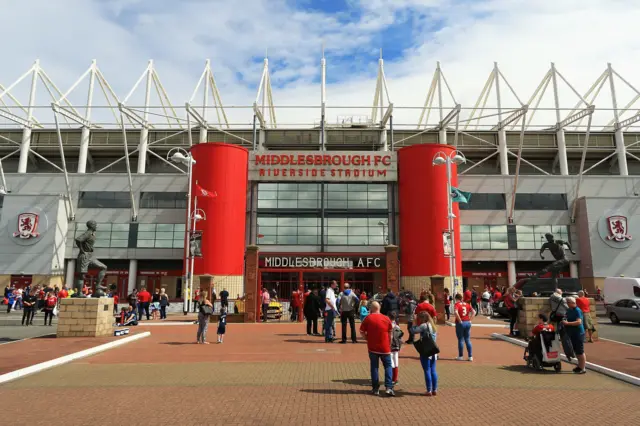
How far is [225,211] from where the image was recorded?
35844mm

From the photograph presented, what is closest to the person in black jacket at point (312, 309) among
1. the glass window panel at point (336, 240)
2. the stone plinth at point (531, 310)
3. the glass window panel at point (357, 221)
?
the stone plinth at point (531, 310)

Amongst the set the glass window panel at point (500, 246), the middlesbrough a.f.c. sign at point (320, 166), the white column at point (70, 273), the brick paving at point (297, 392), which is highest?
the middlesbrough a.f.c. sign at point (320, 166)

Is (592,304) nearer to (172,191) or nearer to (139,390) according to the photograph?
(139,390)

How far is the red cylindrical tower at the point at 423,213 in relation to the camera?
34906mm

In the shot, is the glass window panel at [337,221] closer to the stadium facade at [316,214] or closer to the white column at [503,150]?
the stadium facade at [316,214]

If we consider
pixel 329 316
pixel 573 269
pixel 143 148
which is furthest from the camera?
pixel 143 148

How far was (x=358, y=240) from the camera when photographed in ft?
127

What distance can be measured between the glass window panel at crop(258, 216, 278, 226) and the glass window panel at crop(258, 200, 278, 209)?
3.16ft

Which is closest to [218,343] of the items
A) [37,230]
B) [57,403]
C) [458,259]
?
[57,403]

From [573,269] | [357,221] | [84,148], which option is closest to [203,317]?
[357,221]

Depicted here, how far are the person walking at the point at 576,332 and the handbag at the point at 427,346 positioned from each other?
13.8ft

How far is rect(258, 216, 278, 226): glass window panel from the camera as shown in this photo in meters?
38.7

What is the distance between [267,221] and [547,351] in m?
30.5

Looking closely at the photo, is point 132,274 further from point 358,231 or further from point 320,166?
point 358,231
